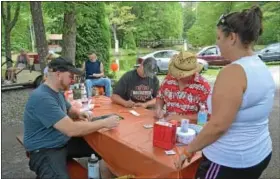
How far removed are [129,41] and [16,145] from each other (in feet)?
94.3

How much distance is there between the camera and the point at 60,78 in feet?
9.52

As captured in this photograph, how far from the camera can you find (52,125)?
2744 mm

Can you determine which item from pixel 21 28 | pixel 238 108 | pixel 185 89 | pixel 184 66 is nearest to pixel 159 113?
pixel 185 89

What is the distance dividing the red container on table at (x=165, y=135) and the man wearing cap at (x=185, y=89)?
2.92 feet

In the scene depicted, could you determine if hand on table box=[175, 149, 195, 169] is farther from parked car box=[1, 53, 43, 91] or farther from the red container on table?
parked car box=[1, 53, 43, 91]

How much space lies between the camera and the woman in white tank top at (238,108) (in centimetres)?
160

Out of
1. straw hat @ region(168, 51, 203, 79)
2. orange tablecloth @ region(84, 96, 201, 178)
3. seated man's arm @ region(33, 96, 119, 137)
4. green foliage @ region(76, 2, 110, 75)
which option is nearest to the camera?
orange tablecloth @ region(84, 96, 201, 178)

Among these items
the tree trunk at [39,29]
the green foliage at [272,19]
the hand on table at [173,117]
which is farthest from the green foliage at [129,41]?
the hand on table at [173,117]

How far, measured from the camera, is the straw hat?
333cm

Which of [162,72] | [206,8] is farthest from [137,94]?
[206,8]

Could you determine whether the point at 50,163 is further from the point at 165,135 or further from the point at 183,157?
the point at 183,157

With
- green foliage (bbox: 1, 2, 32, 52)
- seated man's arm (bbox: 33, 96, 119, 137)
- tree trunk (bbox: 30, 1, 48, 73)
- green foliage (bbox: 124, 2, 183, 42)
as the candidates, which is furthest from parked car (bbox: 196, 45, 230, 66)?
seated man's arm (bbox: 33, 96, 119, 137)

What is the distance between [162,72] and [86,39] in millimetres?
5614

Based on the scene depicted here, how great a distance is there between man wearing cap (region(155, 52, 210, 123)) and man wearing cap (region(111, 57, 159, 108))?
74cm
